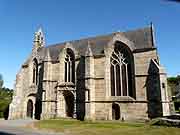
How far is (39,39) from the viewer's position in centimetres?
3553

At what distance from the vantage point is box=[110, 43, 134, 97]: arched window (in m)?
24.7

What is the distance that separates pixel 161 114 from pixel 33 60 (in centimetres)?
2160

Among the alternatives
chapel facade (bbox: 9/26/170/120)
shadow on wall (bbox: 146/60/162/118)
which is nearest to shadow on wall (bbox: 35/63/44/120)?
chapel facade (bbox: 9/26/170/120)

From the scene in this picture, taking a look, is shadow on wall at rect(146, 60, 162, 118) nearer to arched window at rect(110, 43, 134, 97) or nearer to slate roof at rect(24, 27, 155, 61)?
arched window at rect(110, 43, 134, 97)

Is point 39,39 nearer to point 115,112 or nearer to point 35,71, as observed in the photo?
point 35,71

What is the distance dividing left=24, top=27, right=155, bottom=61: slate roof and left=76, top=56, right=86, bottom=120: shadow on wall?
87.0 inches

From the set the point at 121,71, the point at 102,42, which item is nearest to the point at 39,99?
the point at 102,42

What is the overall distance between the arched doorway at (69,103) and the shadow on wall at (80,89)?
180cm

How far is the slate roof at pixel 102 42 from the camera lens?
2486 centimetres

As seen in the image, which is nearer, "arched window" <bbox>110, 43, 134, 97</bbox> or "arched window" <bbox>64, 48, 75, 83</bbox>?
"arched window" <bbox>110, 43, 134, 97</bbox>

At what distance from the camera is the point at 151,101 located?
73.4 feet

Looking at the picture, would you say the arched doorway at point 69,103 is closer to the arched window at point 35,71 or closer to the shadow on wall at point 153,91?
the arched window at point 35,71

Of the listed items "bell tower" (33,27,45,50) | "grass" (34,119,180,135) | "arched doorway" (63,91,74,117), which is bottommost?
"grass" (34,119,180,135)

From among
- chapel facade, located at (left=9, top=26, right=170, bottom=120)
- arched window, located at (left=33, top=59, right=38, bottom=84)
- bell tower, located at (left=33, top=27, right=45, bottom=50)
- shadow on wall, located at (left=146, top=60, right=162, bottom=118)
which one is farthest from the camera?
bell tower, located at (left=33, top=27, right=45, bottom=50)
